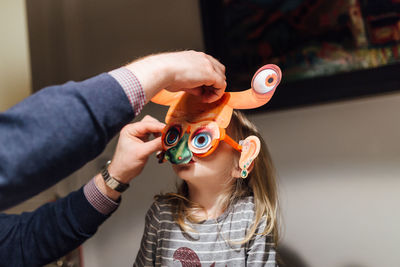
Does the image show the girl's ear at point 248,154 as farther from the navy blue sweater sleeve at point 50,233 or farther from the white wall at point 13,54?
the white wall at point 13,54

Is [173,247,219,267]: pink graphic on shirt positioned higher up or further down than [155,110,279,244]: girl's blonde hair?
further down

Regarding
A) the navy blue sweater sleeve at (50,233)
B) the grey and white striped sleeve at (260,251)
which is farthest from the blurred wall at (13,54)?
the grey and white striped sleeve at (260,251)

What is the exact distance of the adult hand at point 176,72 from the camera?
518 mm

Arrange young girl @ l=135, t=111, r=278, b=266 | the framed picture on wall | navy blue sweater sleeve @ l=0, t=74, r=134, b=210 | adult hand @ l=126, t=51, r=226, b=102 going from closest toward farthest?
navy blue sweater sleeve @ l=0, t=74, r=134, b=210 < adult hand @ l=126, t=51, r=226, b=102 < young girl @ l=135, t=111, r=278, b=266 < the framed picture on wall

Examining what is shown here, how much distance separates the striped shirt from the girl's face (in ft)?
0.34

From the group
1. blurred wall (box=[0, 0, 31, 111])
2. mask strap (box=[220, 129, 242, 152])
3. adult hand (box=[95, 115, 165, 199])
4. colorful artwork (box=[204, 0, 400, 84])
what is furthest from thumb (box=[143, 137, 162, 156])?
colorful artwork (box=[204, 0, 400, 84])

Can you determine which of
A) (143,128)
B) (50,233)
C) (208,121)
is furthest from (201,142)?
(50,233)

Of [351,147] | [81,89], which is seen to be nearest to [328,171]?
[351,147]

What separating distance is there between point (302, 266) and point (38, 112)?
95 cm

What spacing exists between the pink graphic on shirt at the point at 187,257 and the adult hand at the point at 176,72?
0.39 metres

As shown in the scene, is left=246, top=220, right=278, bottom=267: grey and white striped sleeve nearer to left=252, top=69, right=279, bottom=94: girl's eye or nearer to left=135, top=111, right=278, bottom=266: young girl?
left=135, top=111, right=278, bottom=266: young girl

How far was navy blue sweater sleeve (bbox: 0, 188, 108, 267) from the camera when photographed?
2.34 ft

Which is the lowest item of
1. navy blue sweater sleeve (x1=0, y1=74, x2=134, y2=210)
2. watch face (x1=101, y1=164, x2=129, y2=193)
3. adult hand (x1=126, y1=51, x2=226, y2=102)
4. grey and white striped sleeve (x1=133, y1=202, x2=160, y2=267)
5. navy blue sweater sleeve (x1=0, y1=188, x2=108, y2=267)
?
grey and white striped sleeve (x1=133, y1=202, x2=160, y2=267)

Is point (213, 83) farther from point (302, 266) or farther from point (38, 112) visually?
point (302, 266)
